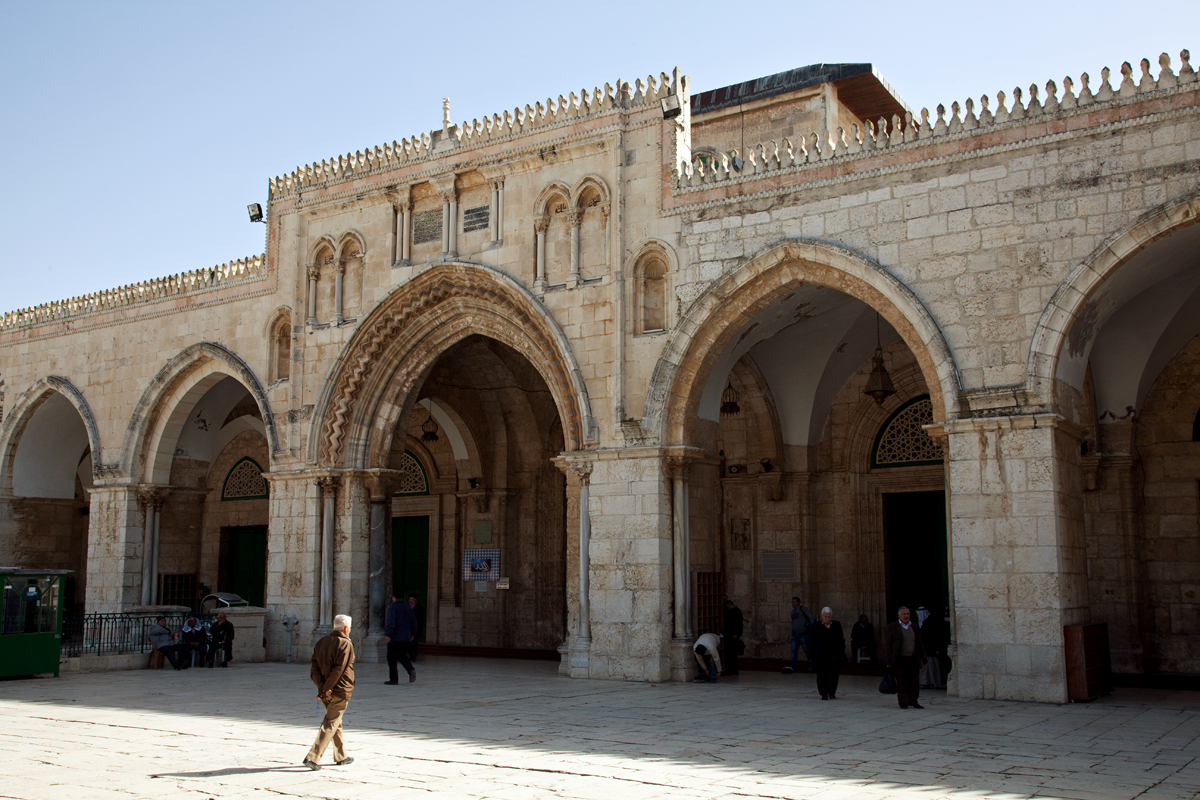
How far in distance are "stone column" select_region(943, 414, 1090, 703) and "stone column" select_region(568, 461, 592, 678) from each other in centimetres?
404

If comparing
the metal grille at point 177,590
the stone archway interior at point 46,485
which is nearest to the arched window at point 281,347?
the metal grille at point 177,590

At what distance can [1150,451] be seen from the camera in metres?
12.4

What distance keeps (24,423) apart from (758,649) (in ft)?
42.4

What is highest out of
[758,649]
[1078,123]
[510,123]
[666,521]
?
[510,123]

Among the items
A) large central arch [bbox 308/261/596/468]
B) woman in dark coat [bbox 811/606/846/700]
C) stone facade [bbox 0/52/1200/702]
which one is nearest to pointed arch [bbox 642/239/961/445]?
stone facade [bbox 0/52/1200/702]

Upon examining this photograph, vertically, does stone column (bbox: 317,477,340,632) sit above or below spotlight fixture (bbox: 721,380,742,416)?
below

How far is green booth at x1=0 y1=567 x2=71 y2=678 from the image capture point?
1227cm

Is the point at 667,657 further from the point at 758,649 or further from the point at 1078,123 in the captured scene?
the point at 1078,123

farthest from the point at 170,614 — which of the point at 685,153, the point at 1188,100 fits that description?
the point at 1188,100

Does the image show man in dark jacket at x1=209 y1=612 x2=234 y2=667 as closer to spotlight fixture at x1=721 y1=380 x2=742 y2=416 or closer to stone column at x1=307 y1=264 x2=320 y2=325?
stone column at x1=307 y1=264 x2=320 y2=325

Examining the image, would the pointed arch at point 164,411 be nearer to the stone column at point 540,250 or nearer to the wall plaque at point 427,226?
the wall plaque at point 427,226

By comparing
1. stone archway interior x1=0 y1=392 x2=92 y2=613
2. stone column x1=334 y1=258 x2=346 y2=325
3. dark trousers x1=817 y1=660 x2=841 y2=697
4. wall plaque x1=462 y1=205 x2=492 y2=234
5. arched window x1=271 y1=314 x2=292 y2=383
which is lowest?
dark trousers x1=817 y1=660 x2=841 y2=697

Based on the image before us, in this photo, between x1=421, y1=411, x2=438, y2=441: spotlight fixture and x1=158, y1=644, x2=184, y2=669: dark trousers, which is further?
x1=421, y1=411, x2=438, y2=441: spotlight fixture

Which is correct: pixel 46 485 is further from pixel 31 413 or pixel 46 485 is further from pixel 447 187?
pixel 447 187
